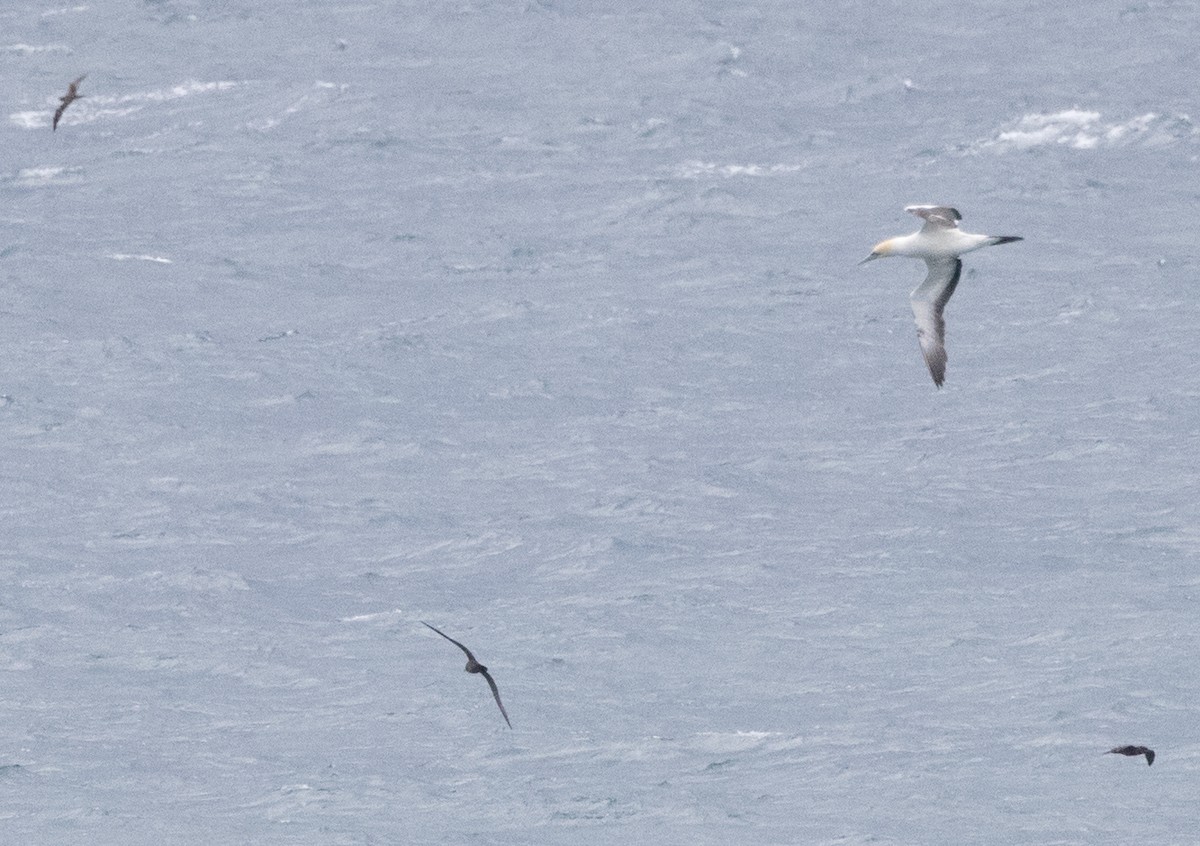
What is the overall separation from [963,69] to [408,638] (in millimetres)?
31026

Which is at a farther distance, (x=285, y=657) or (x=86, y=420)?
(x=86, y=420)

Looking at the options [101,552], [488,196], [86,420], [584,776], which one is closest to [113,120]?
[488,196]

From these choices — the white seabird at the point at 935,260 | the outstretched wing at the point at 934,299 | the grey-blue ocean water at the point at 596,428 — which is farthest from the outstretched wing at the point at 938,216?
the grey-blue ocean water at the point at 596,428

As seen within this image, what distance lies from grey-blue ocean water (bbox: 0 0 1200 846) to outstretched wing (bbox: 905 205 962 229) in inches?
317

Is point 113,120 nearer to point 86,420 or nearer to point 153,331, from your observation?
point 153,331

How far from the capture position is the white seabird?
30953 mm

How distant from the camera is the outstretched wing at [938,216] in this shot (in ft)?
100

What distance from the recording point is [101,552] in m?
43.4

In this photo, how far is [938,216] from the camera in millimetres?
30953

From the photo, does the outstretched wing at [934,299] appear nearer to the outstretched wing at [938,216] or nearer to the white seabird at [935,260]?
the white seabird at [935,260]

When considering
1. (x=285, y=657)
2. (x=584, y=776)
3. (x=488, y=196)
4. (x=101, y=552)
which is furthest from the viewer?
(x=488, y=196)

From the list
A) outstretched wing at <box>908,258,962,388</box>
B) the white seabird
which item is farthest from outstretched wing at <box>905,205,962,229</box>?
outstretched wing at <box>908,258,962,388</box>

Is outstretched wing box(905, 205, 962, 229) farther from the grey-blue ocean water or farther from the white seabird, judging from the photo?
the grey-blue ocean water

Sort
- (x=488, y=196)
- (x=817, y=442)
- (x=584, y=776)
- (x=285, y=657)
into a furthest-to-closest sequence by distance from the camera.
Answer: (x=488, y=196) < (x=817, y=442) < (x=285, y=657) < (x=584, y=776)
